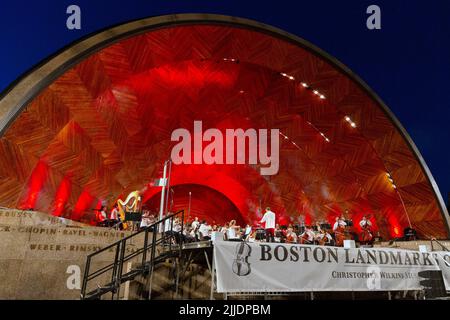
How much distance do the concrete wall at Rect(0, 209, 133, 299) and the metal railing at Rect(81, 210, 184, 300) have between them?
27 centimetres

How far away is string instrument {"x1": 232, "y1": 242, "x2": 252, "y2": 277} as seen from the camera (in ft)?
16.9

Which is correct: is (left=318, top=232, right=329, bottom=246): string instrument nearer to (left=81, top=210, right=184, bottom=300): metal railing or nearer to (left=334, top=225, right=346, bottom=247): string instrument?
(left=334, top=225, right=346, bottom=247): string instrument

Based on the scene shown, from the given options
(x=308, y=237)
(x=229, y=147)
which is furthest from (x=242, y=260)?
(x=229, y=147)

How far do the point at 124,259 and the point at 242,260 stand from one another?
3733mm

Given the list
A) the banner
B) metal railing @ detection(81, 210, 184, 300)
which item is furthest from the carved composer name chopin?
the banner

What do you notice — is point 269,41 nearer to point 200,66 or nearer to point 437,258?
point 200,66

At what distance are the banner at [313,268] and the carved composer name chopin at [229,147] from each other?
1401 cm

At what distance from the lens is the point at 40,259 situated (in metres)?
7.22

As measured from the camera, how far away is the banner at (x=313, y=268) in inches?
203

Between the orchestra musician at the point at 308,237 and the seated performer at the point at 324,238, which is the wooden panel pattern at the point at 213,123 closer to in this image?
the seated performer at the point at 324,238

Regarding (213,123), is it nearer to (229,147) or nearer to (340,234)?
(229,147)

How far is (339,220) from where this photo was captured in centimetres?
1469
